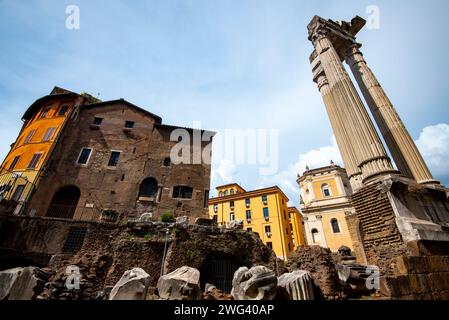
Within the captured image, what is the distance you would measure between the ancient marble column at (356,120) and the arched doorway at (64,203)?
19.5 meters

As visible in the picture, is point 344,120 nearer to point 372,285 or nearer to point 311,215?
point 372,285

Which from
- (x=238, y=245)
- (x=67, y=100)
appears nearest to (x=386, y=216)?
(x=238, y=245)

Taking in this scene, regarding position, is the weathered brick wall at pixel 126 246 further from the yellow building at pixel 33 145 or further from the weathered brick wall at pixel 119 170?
the yellow building at pixel 33 145

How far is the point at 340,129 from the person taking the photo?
907cm

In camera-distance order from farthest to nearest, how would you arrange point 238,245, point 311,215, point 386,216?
point 311,215, point 238,245, point 386,216

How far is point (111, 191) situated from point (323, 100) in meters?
17.8

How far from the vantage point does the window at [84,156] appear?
1836 centimetres

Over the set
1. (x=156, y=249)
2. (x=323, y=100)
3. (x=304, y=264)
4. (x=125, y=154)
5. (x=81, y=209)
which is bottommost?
(x=304, y=264)

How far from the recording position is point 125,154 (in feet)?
64.3

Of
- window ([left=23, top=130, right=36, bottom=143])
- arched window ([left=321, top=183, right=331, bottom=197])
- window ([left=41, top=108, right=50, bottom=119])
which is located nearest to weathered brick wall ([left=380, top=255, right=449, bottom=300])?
arched window ([left=321, top=183, right=331, bottom=197])

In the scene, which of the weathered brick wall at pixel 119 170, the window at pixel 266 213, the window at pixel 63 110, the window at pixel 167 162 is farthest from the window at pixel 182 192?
the window at pixel 266 213

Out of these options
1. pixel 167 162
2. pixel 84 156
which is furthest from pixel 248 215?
pixel 84 156

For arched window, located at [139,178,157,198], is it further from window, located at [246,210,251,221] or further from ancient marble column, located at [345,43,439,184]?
window, located at [246,210,251,221]

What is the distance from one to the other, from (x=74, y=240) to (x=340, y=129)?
49.1 feet
